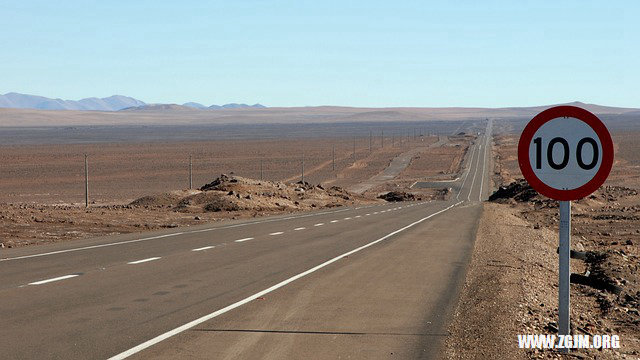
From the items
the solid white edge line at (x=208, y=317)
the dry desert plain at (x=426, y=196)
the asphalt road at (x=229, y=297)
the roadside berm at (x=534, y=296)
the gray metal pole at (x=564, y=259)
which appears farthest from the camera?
the dry desert plain at (x=426, y=196)

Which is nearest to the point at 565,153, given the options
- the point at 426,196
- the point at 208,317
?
the point at 208,317

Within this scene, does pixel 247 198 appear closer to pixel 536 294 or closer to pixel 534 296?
pixel 536 294

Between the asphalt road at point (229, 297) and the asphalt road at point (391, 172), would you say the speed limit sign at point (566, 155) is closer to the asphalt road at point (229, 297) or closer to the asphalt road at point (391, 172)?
the asphalt road at point (229, 297)

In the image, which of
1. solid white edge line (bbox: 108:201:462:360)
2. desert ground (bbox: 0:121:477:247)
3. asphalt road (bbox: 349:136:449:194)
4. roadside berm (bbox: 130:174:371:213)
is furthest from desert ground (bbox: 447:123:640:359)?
asphalt road (bbox: 349:136:449:194)

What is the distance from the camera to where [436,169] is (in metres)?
116

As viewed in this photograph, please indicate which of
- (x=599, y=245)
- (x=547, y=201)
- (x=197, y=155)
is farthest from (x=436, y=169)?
(x=599, y=245)

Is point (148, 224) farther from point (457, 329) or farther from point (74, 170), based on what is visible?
point (74, 170)

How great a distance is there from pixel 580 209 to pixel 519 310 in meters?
40.0

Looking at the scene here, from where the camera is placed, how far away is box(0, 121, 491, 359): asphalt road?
934 centimetres

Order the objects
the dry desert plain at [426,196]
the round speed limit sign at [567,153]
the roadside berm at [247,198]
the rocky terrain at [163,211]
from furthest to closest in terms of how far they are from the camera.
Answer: the roadside berm at [247,198], the rocky terrain at [163,211], the dry desert plain at [426,196], the round speed limit sign at [567,153]

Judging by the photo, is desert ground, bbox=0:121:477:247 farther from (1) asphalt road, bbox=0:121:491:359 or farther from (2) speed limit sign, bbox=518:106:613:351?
(2) speed limit sign, bbox=518:106:613:351

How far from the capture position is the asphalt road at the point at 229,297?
9.34 m

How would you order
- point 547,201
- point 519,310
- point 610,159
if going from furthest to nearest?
1. point 547,201
2. point 519,310
3. point 610,159

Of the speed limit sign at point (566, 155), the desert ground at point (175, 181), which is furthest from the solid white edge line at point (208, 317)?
the desert ground at point (175, 181)
